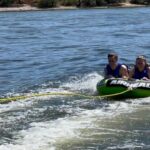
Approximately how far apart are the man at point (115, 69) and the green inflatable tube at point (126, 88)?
45cm

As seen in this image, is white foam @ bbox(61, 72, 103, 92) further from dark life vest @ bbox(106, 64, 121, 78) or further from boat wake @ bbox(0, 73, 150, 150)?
boat wake @ bbox(0, 73, 150, 150)

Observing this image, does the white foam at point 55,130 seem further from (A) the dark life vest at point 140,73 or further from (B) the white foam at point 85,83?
(B) the white foam at point 85,83

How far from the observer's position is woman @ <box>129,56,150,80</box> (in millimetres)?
13727

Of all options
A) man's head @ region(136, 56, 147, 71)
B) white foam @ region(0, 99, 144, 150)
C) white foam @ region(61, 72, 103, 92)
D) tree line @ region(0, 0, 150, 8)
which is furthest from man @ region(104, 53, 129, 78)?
tree line @ region(0, 0, 150, 8)

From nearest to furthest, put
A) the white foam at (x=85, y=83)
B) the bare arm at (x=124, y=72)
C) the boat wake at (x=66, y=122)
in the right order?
the boat wake at (x=66, y=122) → the bare arm at (x=124, y=72) → the white foam at (x=85, y=83)

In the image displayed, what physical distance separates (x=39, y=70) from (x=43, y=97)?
500cm

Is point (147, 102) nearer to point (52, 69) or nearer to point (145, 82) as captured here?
point (145, 82)

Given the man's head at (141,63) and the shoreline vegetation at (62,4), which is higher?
the man's head at (141,63)

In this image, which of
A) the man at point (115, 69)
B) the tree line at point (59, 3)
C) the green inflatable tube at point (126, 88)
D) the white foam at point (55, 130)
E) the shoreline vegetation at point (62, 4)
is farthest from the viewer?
the tree line at point (59, 3)

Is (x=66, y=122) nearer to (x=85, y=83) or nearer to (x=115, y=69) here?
(x=115, y=69)

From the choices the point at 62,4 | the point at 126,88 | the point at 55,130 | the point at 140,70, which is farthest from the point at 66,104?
the point at 62,4

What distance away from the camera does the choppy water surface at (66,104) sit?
1034 cm

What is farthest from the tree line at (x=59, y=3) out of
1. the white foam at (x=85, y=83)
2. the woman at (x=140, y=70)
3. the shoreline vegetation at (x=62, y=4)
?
the woman at (x=140, y=70)

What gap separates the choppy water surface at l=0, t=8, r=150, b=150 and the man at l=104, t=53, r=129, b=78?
792 millimetres
